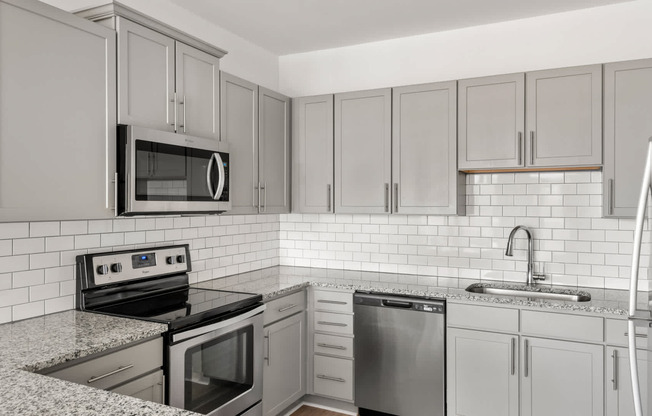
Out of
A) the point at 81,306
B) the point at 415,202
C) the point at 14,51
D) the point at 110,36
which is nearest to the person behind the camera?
the point at 14,51

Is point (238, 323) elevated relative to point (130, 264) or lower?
lower

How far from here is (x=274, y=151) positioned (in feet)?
11.7

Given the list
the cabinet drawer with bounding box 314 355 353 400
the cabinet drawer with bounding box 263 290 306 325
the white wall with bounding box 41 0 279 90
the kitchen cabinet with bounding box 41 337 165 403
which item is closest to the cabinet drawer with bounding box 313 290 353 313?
the cabinet drawer with bounding box 263 290 306 325

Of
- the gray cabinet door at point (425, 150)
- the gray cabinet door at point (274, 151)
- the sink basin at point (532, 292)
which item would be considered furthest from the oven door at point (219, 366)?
the sink basin at point (532, 292)

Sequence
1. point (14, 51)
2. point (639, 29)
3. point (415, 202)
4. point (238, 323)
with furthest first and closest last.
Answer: point (415, 202) < point (639, 29) < point (238, 323) < point (14, 51)

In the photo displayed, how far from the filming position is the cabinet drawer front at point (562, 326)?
100 inches

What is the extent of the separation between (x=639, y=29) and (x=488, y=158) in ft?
4.00

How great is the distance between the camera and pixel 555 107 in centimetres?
291

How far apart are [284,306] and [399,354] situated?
79 centimetres

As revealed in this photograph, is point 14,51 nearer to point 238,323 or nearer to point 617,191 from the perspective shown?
point 238,323

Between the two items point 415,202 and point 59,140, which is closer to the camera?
point 59,140

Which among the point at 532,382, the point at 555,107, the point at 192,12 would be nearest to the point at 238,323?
the point at 532,382

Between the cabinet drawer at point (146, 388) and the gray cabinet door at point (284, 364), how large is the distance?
934 millimetres

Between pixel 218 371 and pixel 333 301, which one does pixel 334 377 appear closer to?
pixel 333 301
